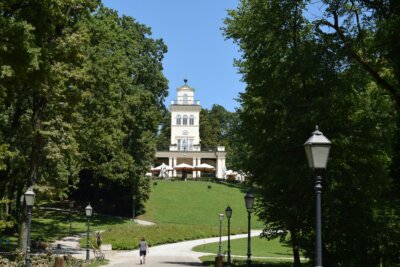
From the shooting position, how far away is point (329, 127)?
18484mm

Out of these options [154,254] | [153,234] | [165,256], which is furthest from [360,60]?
[153,234]

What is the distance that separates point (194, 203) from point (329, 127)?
3688 centimetres

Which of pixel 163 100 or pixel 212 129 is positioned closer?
pixel 163 100

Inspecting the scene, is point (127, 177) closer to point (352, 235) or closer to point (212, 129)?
point (352, 235)

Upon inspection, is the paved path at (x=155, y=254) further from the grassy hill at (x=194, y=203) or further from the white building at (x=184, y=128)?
the white building at (x=184, y=128)

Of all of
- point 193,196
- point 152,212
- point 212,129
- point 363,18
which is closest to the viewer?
point 363,18

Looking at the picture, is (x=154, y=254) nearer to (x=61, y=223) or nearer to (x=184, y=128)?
(x=61, y=223)

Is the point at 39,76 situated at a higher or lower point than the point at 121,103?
lower

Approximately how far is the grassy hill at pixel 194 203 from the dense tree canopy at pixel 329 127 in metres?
24.1

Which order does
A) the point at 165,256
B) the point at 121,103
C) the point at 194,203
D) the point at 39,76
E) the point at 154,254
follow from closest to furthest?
the point at 39,76, the point at 165,256, the point at 154,254, the point at 121,103, the point at 194,203

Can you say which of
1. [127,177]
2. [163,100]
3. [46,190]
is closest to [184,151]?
[163,100]

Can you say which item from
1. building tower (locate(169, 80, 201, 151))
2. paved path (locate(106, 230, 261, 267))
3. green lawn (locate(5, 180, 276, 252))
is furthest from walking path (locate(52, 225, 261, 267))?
building tower (locate(169, 80, 201, 151))

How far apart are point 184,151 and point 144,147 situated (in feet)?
130

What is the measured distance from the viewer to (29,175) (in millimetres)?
21406
